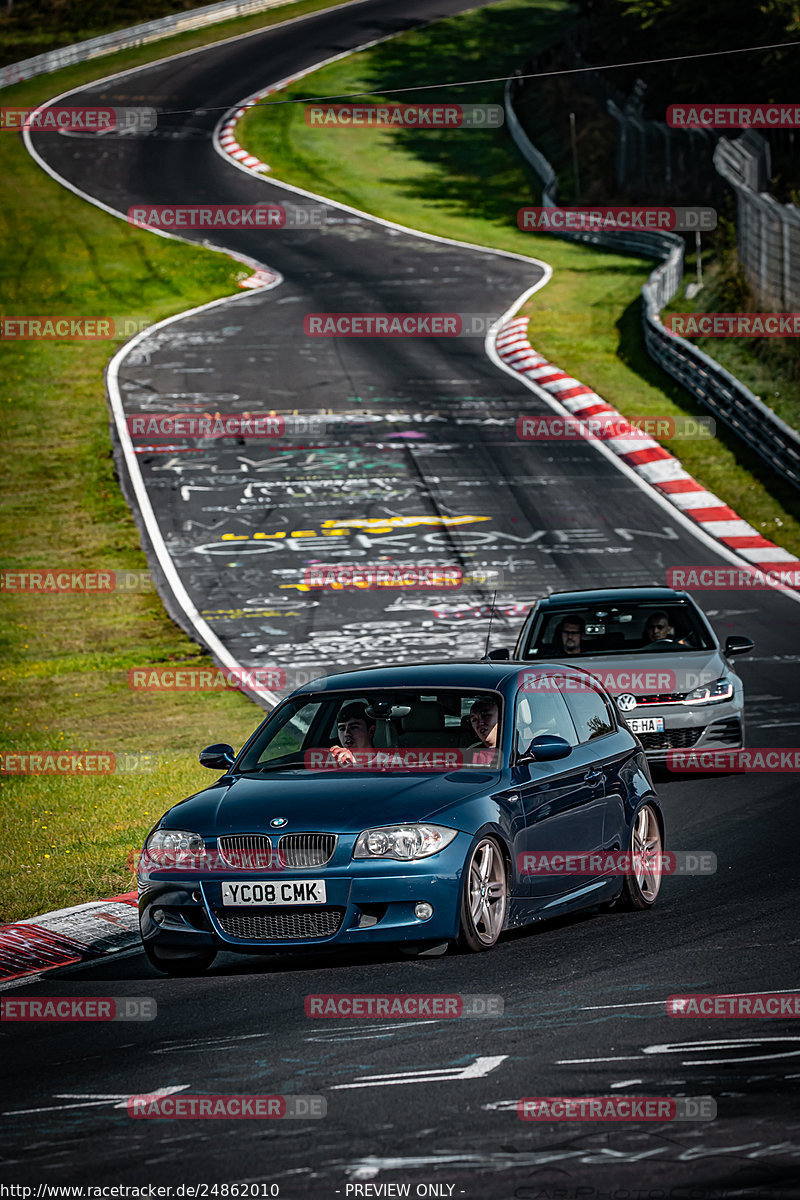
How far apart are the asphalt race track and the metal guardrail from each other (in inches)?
1541

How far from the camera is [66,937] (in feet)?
31.3

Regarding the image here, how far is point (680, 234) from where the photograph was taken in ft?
165

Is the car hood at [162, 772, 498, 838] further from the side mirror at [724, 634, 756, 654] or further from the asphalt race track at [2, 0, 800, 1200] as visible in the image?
the side mirror at [724, 634, 756, 654]

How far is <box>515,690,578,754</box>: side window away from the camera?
946cm

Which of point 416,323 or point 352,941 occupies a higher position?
point 352,941

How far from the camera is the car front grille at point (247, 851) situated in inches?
328

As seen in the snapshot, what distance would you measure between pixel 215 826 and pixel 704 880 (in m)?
3.40

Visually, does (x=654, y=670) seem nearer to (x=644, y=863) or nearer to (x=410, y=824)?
(x=644, y=863)

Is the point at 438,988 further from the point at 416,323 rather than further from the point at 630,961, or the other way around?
the point at 416,323

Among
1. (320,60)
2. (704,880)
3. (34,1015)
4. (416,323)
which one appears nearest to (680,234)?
(416,323)

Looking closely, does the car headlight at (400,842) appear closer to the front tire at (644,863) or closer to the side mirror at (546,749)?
the side mirror at (546,749)

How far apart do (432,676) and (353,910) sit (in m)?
1.95

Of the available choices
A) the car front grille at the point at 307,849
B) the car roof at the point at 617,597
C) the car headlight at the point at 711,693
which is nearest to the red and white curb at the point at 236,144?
the car roof at the point at 617,597

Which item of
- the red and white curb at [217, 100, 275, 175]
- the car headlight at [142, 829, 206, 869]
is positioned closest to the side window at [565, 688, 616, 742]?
the car headlight at [142, 829, 206, 869]
